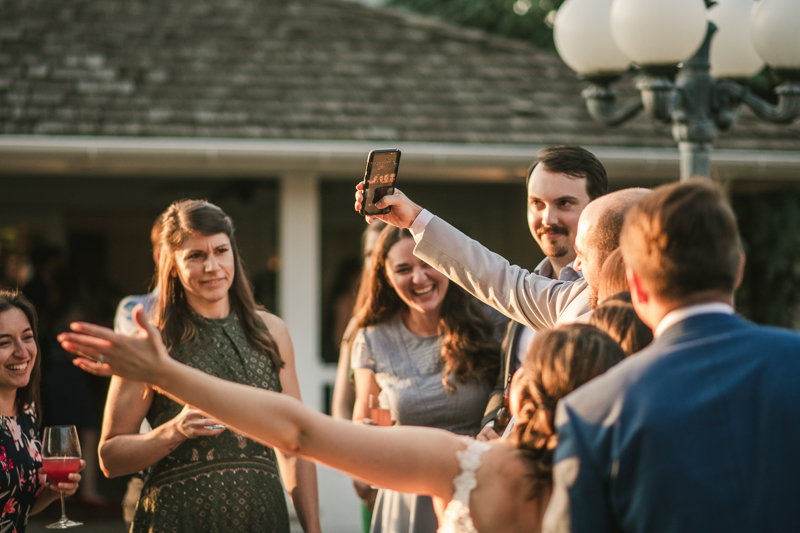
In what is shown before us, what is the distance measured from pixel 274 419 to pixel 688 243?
2.92 feet

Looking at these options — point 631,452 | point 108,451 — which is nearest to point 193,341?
point 108,451

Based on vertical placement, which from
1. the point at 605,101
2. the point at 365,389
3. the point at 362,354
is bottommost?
the point at 365,389

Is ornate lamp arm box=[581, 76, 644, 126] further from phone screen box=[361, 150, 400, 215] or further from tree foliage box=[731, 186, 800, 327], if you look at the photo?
tree foliage box=[731, 186, 800, 327]

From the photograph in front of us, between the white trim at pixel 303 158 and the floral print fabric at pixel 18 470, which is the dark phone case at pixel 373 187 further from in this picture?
the white trim at pixel 303 158

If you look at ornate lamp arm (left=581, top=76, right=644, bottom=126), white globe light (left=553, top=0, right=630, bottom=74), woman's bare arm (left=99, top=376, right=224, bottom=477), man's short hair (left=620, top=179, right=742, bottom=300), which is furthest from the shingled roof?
man's short hair (left=620, top=179, right=742, bottom=300)

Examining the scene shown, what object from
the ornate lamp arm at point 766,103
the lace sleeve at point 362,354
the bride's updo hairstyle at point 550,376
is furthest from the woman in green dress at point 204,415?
the ornate lamp arm at point 766,103

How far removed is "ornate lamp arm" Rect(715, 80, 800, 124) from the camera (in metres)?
4.38

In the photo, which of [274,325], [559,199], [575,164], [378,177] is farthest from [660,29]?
[274,325]

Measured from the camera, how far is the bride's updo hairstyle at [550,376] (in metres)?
1.67

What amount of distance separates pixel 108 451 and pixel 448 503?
1.53 meters

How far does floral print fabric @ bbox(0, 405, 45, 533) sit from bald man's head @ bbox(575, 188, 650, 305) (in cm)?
204

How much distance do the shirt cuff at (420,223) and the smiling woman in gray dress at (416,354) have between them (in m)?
0.81

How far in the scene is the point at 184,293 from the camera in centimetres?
306

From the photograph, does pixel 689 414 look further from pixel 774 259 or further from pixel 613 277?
pixel 774 259
